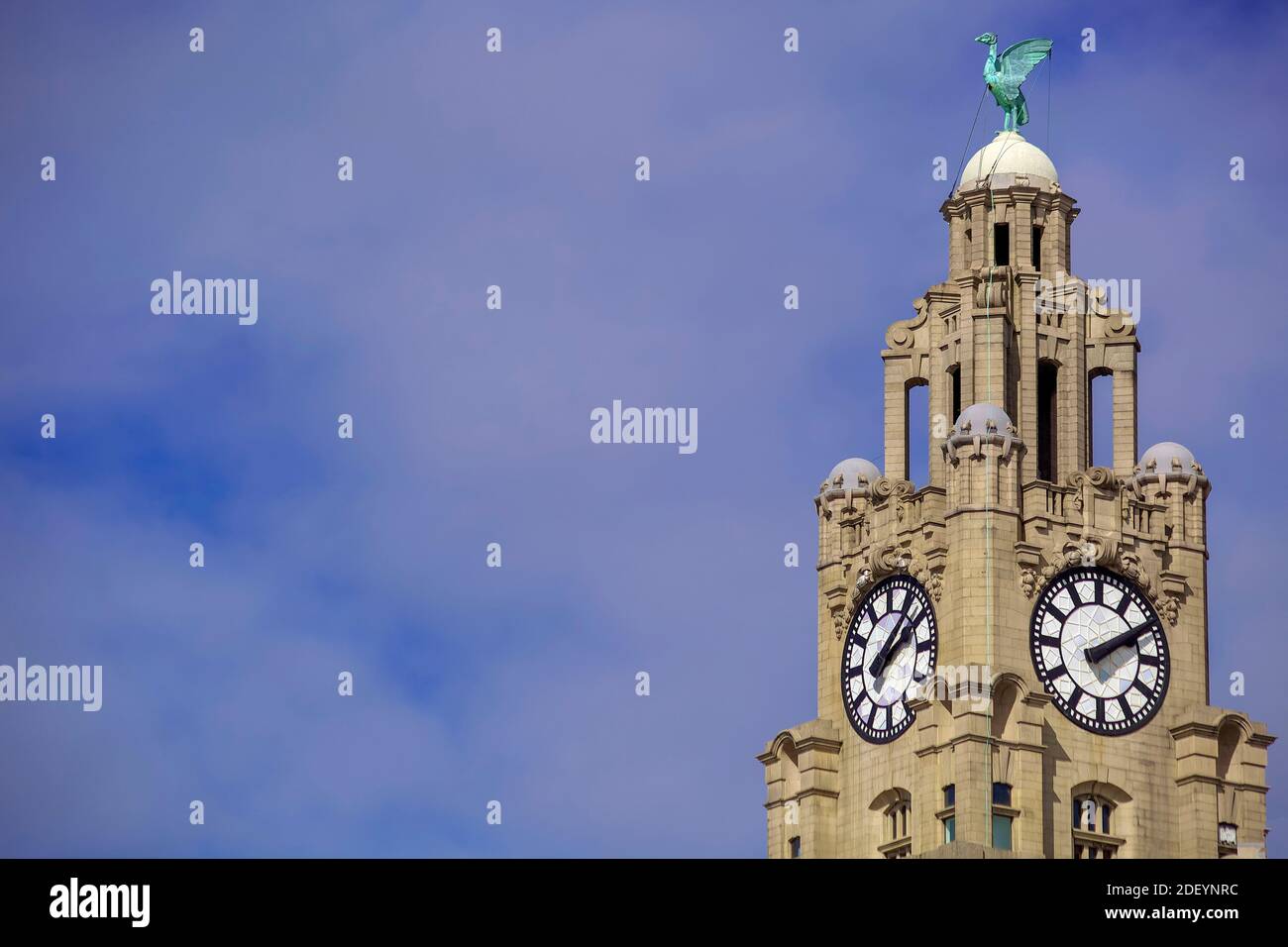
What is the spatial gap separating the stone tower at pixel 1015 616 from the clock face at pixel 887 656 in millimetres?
68

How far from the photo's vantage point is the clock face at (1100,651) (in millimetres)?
127625

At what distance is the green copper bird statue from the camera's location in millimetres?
135875

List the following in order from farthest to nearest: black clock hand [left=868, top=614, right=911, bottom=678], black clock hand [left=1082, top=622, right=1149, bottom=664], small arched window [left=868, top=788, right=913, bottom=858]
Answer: black clock hand [left=868, top=614, right=911, bottom=678] → black clock hand [left=1082, top=622, right=1149, bottom=664] → small arched window [left=868, top=788, right=913, bottom=858]

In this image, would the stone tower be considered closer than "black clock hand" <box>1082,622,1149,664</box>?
Yes

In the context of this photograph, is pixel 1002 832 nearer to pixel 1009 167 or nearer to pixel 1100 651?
pixel 1100 651

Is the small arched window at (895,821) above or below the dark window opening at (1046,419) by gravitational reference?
below

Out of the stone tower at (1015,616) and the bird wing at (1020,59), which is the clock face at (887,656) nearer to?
the stone tower at (1015,616)

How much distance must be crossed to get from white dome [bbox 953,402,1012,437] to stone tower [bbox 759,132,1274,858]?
0.07m
